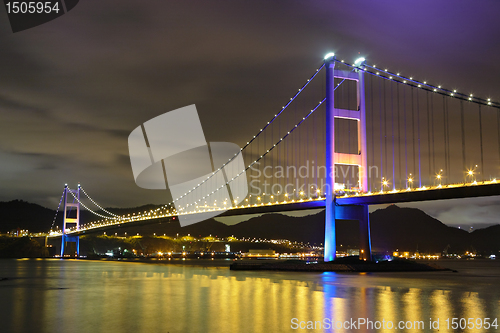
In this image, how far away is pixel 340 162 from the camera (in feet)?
133

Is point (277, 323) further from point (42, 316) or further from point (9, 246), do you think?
point (9, 246)

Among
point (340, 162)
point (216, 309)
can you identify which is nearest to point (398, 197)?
point (340, 162)

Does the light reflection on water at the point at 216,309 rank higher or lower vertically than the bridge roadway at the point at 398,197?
lower

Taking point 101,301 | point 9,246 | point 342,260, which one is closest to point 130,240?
point 9,246

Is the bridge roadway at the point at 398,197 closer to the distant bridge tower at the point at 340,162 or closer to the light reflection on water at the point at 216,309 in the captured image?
the distant bridge tower at the point at 340,162

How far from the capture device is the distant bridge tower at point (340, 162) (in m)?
40.0

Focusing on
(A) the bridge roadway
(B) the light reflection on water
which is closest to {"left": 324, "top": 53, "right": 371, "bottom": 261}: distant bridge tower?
(A) the bridge roadway

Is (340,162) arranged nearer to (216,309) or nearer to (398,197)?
(398,197)

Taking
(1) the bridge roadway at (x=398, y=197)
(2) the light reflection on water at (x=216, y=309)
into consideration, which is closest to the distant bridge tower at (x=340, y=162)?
(1) the bridge roadway at (x=398, y=197)

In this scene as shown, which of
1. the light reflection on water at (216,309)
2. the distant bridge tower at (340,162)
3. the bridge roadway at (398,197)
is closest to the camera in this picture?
the light reflection on water at (216,309)

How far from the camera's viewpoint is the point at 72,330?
10.8 m

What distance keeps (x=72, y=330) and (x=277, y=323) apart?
14.7ft

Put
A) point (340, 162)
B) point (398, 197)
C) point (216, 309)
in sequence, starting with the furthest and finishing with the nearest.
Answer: point (340, 162)
point (398, 197)
point (216, 309)

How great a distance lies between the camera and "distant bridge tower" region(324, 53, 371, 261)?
3997 cm
